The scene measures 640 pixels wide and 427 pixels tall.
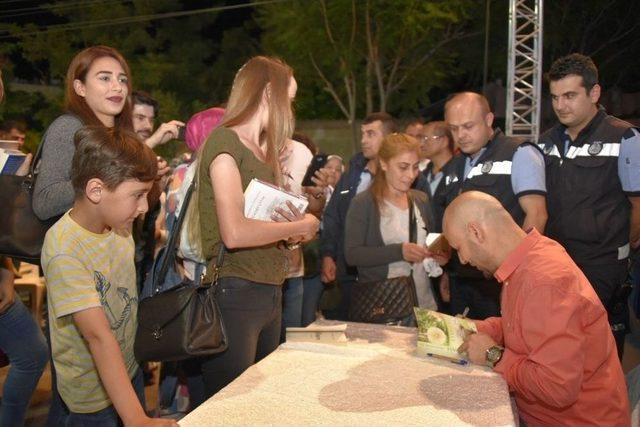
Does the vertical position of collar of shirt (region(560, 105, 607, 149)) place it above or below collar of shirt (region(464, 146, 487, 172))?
above

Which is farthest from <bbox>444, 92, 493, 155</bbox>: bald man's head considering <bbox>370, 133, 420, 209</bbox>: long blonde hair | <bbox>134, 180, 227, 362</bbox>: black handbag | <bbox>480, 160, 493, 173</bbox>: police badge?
<bbox>134, 180, 227, 362</bbox>: black handbag

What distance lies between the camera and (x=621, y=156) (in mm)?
3730

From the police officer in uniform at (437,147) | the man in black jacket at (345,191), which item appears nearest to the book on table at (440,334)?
the man in black jacket at (345,191)

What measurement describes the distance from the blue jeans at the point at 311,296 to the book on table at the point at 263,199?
2659mm

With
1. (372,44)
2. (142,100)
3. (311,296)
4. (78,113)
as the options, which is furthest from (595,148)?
(372,44)

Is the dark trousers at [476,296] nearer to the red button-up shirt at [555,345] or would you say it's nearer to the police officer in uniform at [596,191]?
the police officer in uniform at [596,191]

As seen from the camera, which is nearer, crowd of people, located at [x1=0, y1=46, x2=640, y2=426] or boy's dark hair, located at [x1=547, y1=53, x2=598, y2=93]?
crowd of people, located at [x1=0, y1=46, x2=640, y2=426]

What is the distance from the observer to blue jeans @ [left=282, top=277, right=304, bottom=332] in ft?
14.4

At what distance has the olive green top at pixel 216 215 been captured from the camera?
255 centimetres

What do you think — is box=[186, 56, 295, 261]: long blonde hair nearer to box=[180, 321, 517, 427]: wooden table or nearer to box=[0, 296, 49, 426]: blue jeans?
box=[180, 321, 517, 427]: wooden table

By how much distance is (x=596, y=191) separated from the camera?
3793 mm

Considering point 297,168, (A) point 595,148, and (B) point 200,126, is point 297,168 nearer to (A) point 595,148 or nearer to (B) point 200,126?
(B) point 200,126

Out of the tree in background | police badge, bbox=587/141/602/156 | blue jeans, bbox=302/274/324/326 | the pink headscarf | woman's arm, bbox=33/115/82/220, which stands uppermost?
the tree in background

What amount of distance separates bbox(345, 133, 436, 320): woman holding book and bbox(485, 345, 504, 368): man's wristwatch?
162 centimetres
